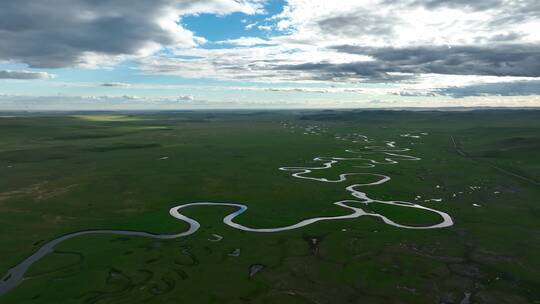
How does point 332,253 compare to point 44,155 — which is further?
point 44,155

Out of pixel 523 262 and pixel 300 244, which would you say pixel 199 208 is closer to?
pixel 300 244

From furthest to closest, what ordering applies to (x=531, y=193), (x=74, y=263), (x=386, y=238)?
(x=531, y=193) < (x=386, y=238) < (x=74, y=263)

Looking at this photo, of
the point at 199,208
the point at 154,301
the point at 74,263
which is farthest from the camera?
the point at 199,208

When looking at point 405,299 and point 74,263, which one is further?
point 74,263

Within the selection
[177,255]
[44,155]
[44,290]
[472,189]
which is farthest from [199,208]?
[44,155]

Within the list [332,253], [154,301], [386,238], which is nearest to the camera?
[154,301]

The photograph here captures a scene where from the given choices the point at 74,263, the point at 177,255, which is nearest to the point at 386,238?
the point at 177,255

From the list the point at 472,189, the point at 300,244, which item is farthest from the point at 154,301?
the point at 472,189

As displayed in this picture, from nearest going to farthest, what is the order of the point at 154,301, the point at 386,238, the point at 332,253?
the point at 154,301, the point at 332,253, the point at 386,238

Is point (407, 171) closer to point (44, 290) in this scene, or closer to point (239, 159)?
point (239, 159)
